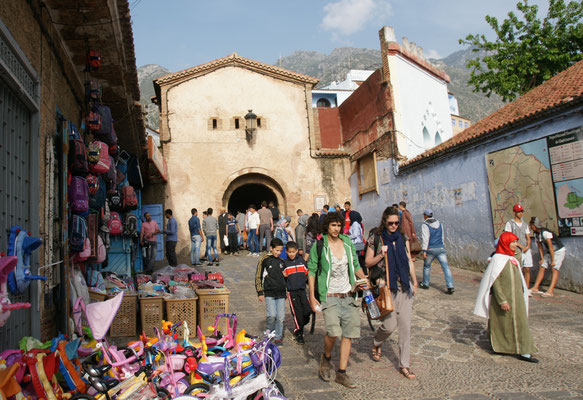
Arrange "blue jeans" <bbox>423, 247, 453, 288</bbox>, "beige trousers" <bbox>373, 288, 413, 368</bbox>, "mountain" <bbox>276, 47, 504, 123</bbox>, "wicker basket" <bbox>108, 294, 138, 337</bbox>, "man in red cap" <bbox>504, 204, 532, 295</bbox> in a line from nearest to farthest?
"beige trousers" <bbox>373, 288, 413, 368</bbox> → "wicker basket" <bbox>108, 294, 138, 337</bbox> → "man in red cap" <bbox>504, 204, 532, 295</bbox> → "blue jeans" <bbox>423, 247, 453, 288</bbox> → "mountain" <bbox>276, 47, 504, 123</bbox>

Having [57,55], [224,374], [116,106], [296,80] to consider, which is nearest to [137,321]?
[224,374]

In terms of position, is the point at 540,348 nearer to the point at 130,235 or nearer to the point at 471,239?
the point at 471,239

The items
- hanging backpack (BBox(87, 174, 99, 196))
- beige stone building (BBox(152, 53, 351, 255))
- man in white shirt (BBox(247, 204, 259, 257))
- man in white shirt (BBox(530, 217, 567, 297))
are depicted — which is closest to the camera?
hanging backpack (BBox(87, 174, 99, 196))

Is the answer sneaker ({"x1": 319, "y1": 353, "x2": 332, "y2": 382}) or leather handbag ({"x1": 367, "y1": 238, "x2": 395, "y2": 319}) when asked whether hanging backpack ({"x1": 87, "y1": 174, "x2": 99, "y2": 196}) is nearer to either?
sneaker ({"x1": 319, "y1": 353, "x2": 332, "y2": 382})

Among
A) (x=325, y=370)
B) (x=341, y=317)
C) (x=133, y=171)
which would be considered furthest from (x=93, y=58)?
(x=133, y=171)

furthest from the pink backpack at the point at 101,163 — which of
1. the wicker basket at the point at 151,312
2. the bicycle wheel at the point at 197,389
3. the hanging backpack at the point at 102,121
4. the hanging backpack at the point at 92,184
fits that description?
the bicycle wheel at the point at 197,389

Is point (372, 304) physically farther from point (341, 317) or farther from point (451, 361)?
point (451, 361)

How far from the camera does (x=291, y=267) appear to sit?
18.4 feet

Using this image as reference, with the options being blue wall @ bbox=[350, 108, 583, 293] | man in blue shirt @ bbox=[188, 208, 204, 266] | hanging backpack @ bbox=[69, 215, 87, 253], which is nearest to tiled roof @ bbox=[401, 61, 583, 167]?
blue wall @ bbox=[350, 108, 583, 293]

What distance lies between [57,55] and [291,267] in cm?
393

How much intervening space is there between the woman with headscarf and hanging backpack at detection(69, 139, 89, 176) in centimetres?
506

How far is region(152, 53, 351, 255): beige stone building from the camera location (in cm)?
1662

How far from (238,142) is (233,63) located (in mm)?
3395

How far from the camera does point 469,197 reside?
1077cm
